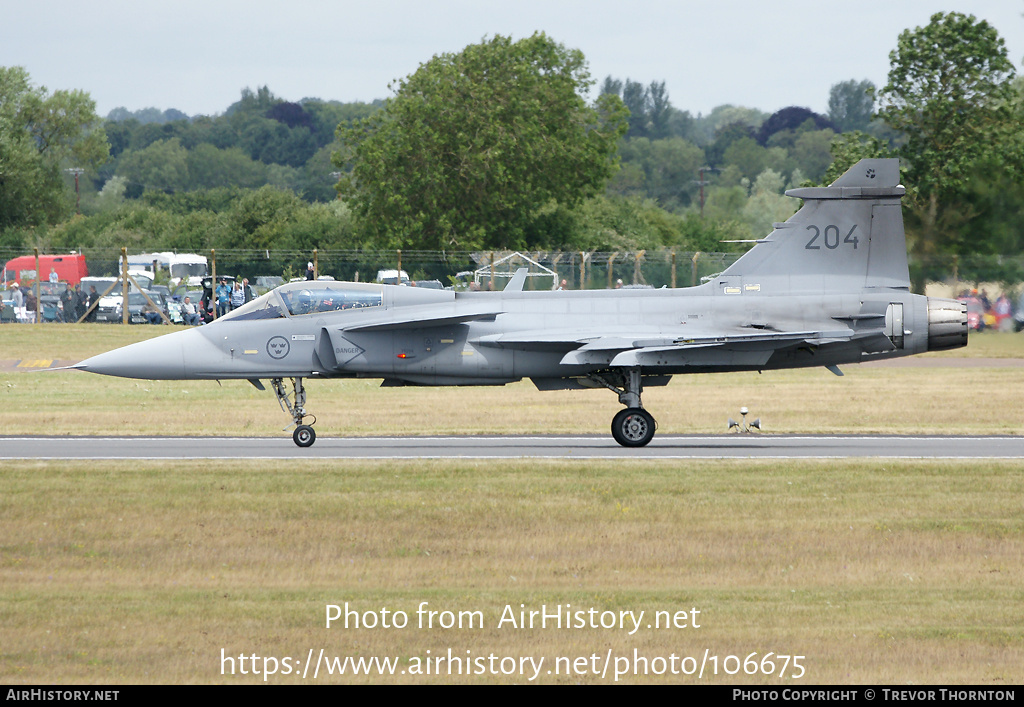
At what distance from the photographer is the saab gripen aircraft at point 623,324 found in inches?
727

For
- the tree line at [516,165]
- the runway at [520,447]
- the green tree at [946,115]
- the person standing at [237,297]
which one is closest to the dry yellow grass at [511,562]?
the runway at [520,447]

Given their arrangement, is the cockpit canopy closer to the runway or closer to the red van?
the runway

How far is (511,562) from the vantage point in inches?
444

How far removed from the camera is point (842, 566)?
11.1 m

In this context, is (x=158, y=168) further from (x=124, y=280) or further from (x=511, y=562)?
(x=511, y=562)

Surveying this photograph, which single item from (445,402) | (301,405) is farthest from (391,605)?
(445,402)

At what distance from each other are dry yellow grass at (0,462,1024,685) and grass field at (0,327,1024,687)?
0.11 feet

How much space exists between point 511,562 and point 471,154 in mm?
49881

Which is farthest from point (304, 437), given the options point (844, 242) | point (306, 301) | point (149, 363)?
point (844, 242)

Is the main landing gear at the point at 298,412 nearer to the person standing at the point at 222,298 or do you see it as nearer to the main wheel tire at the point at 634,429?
the main wheel tire at the point at 634,429

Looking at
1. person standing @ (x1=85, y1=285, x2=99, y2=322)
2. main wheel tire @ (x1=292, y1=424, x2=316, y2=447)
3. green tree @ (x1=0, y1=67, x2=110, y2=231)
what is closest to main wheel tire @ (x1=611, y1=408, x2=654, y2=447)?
main wheel tire @ (x1=292, y1=424, x2=316, y2=447)

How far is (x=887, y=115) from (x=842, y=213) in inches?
665
